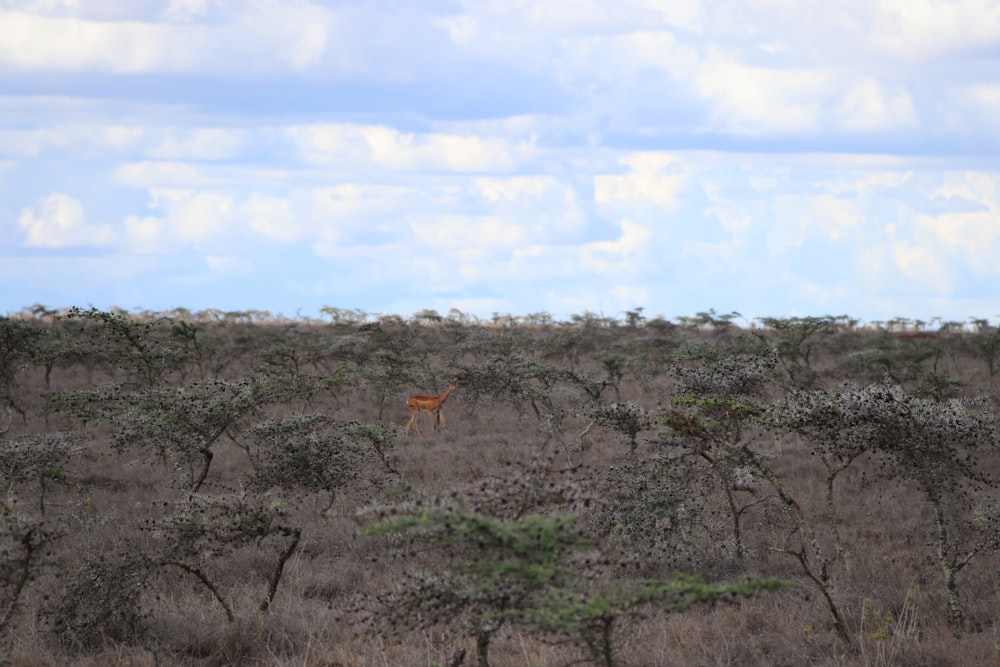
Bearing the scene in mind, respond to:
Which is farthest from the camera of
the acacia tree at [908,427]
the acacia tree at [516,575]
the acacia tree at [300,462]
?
the acacia tree at [300,462]

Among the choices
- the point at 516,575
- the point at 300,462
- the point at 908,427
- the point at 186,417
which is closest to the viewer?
the point at 516,575

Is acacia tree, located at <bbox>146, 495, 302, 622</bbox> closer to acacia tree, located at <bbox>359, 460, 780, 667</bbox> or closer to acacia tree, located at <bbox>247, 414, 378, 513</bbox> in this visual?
acacia tree, located at <bbox>247, 414, 378, 513</bbox>

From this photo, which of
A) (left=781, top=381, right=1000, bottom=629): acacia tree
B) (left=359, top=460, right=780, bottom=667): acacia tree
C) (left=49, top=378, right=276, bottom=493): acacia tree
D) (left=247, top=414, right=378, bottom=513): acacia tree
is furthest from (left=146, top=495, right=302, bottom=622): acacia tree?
(left=781, top=381, right=1000, bottom=629): acacia tree

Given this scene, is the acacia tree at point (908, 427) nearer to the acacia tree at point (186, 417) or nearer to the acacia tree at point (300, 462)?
the acacia tree at point (300, 462)

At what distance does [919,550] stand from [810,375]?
1346 cm

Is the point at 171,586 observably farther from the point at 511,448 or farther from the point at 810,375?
the point at 810,375

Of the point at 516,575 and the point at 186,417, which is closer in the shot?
the point at 516,575

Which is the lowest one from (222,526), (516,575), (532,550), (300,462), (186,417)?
(222,526)

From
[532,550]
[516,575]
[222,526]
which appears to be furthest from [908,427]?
[222,526]

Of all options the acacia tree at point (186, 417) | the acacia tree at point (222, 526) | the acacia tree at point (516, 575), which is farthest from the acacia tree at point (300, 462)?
the acacia tree at point (516, 575)

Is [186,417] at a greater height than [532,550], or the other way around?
[186,417]

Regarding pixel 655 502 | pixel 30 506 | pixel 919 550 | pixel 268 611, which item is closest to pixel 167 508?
pixel 30 506

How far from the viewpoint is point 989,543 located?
1305 cm

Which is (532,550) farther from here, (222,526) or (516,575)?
(222,526)
